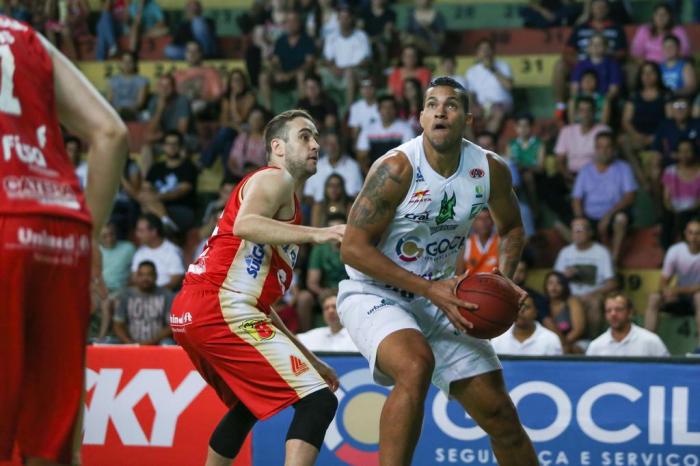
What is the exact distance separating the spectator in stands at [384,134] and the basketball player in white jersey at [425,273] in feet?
23.3

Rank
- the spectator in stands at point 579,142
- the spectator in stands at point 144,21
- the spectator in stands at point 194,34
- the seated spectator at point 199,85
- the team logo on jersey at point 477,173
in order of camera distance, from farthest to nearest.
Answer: the spectator in stands at point 144,21
the spectator in stands at point 194,34
the seated spectator at point 199,85
the spectator in stands at point 579,142
the team logo on jersey at point 477,173

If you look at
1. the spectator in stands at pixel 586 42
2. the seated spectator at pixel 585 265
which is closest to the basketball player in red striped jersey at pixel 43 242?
the seated spectator at pixel 585 265

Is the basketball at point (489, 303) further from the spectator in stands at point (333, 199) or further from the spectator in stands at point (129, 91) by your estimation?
the spectator in stands at point (129, 91)

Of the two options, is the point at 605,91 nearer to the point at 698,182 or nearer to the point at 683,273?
the point at 698,182

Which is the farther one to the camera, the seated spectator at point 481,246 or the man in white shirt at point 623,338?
the seated spectator at point 481,246

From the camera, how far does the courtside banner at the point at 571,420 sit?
8.12 m

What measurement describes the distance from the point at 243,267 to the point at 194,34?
10549 mm

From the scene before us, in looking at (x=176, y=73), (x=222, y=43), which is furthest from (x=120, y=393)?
(x=222, y=43)

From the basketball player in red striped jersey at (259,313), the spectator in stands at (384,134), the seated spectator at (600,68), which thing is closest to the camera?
the basketball player in red striped jersey at (259,313)

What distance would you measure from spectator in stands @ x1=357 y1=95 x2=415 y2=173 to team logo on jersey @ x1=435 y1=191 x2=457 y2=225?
7.32 metres

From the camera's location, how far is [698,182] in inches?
477

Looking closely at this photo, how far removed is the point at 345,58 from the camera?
15.0m

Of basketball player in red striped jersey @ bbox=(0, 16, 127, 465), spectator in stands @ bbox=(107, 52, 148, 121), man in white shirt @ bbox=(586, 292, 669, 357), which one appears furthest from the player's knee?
spectator in stands @ bbox=(107, 52, 148, 121)

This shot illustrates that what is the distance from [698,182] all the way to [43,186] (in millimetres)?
9655
